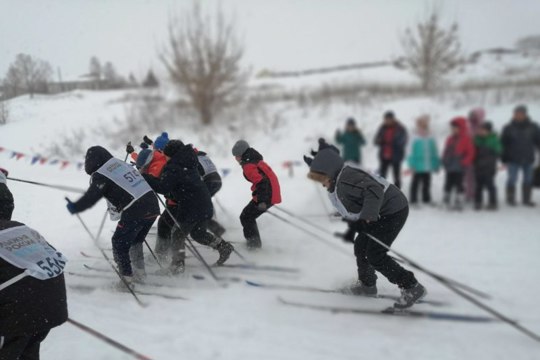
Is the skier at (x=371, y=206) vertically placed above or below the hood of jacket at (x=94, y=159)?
below

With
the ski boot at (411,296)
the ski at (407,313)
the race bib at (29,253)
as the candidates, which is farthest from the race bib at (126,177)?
the ski boot at (411,296)

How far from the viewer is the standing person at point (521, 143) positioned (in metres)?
6.43

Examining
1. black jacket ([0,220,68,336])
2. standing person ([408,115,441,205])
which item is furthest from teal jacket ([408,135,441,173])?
black jacket ([0,220,68,336])

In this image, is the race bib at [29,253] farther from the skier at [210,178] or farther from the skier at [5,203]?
the skier at [210,178]

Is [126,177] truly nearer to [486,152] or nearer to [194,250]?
[194,250]

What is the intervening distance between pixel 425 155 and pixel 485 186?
114 centimetres

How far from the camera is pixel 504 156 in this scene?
6.62 meters

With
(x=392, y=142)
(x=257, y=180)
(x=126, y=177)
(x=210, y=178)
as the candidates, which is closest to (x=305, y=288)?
(x=257, y=180)

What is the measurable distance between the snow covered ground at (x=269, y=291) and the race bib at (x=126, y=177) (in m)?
0.76

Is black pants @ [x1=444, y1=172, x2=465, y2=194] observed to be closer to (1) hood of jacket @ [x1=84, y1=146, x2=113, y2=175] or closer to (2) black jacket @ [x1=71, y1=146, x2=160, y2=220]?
(2) black jacket @ [x1=71, y1=146, x2=160, y2=220]

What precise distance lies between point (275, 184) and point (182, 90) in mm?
3896

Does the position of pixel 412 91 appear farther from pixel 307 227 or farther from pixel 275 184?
pixel 275 184

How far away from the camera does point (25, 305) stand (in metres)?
2.24

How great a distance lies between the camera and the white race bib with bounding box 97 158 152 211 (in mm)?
3480
